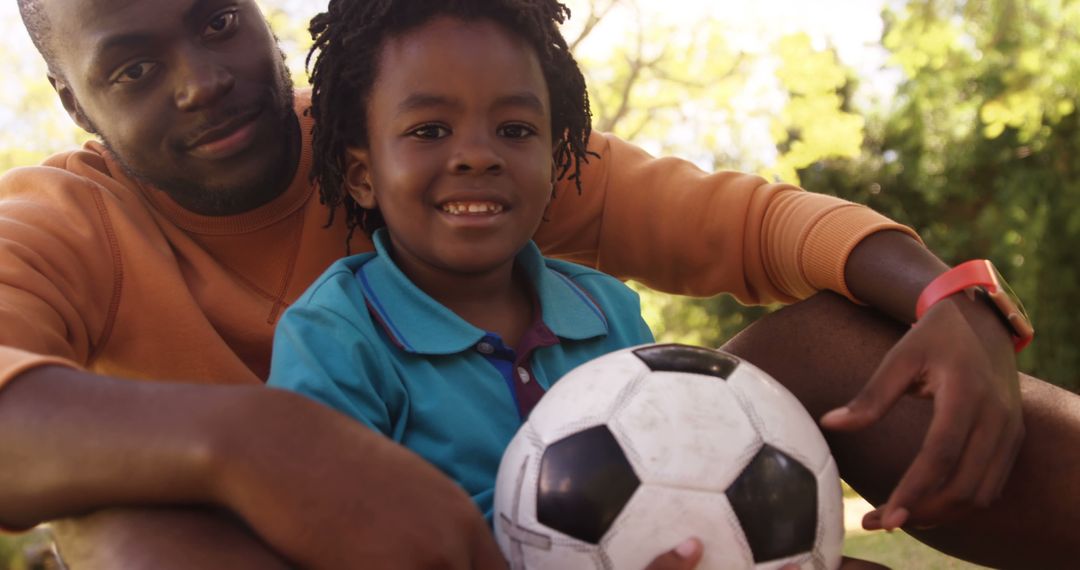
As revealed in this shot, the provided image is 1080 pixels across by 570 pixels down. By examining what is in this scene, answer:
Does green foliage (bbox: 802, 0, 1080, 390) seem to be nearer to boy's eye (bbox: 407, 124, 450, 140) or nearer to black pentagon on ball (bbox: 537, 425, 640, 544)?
boy's eye (bbox: 407, 124, 450, 140)

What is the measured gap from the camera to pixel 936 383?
Result: 1771 millimetres

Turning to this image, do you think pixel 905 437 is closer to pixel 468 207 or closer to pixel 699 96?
pixel 468 207

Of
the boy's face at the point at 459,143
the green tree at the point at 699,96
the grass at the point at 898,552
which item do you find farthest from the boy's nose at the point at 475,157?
the green tree at the point at 699,96

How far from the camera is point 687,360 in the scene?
180cm

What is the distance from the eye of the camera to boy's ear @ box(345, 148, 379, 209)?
7.79ft

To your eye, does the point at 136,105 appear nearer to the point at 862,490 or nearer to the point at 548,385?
the point at 548,385

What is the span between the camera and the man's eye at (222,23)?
2340 mm

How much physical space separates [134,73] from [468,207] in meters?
0.78

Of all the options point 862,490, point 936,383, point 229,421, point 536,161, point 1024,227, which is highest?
point 536,161

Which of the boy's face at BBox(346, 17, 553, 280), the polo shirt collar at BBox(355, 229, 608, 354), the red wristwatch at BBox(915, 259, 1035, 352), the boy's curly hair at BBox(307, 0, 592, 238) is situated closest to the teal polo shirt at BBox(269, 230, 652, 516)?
the polo shirt collar at BBox(355, 229, 608, 354)

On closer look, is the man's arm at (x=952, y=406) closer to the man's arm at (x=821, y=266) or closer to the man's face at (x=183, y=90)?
the man's arm at (x=821, y=266)

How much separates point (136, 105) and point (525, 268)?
3.01 feet

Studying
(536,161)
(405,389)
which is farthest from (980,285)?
(405,389)

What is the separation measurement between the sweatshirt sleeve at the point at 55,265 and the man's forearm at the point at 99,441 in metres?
0.29
